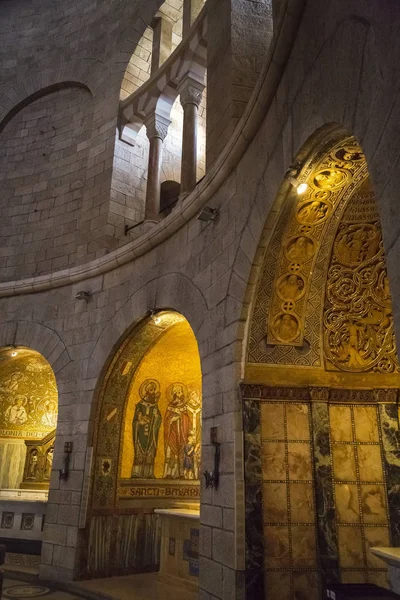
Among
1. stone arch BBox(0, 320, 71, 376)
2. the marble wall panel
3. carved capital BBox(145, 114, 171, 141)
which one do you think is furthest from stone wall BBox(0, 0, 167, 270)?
the marble wall panel

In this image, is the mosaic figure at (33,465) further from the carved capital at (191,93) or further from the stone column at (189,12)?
the stone column at (189,12)

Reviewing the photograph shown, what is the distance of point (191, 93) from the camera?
27.2 feet

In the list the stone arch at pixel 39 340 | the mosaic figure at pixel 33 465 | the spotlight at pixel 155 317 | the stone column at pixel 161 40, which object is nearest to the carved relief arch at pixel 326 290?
the spotlight at pixel 155 317

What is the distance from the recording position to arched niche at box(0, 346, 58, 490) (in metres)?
9.86

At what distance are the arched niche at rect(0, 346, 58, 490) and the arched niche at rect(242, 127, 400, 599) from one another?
235 inches

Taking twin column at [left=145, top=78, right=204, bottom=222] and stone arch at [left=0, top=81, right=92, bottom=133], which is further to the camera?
stone arch at [left=0, top=81, right=92, bottom=133]

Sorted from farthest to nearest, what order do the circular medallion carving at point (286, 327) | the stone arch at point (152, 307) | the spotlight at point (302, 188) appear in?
the stone arch at point (152, 307) < the circular medallion carving at point (286, 327) < the spotlight at point (302, 188)

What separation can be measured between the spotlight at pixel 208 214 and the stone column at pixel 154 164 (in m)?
2.76

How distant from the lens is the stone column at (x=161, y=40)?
10.2m

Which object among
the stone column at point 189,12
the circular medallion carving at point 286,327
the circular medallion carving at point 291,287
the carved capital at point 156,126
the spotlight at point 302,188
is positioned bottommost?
the circular medallion carving at point 286,327

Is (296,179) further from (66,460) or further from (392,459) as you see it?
(66,460)

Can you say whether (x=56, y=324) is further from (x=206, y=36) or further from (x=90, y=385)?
(x=206, y=36)

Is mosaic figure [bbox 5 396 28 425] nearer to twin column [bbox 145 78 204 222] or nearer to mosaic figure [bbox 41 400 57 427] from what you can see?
mosaic figure [bbox 41 400 57 427]

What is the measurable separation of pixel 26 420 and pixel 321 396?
7.13m
